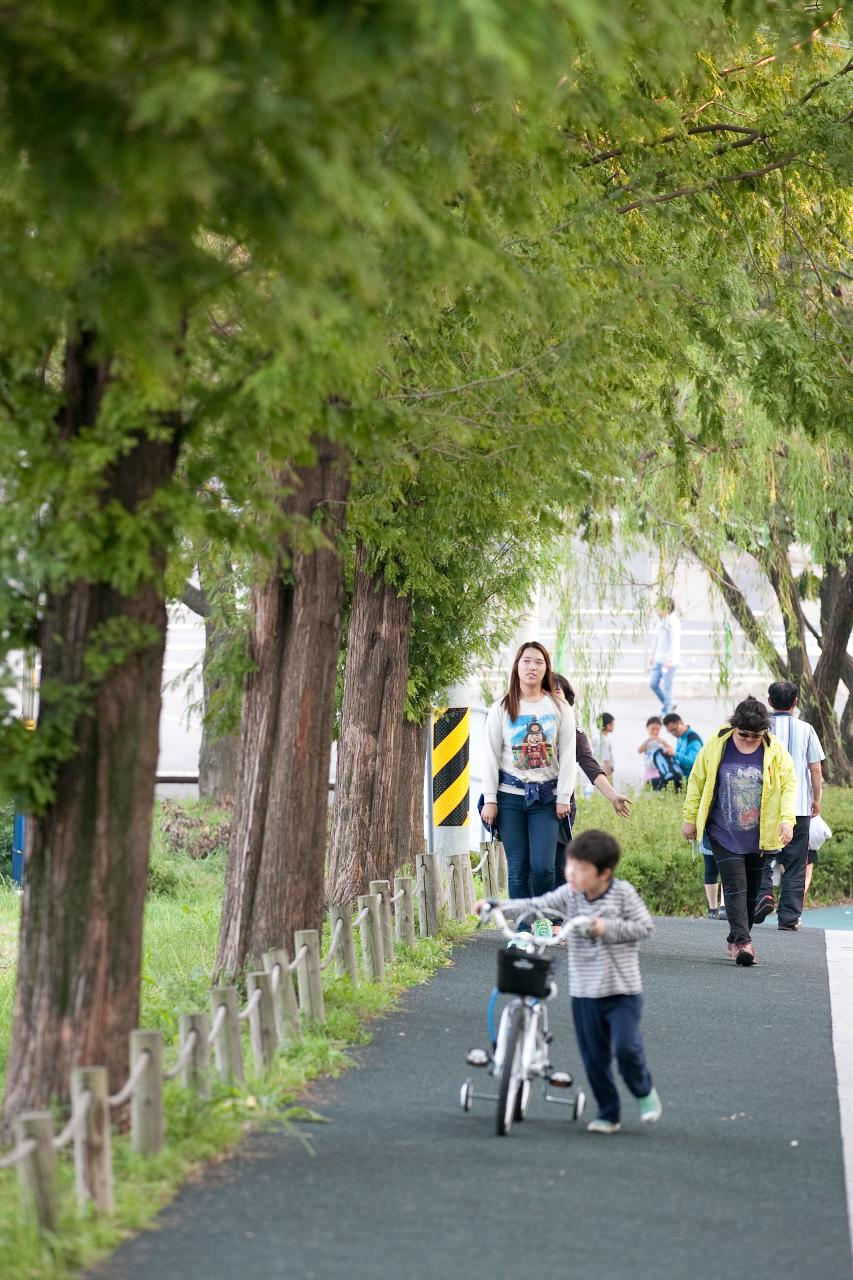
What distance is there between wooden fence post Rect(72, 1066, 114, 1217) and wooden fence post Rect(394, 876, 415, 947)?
20.6 feet

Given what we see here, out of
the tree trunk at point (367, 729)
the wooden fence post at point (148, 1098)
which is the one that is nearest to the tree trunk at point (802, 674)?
the tree trunk at point (367, 729)

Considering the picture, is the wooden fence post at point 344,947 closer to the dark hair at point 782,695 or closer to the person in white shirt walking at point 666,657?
the dark hair at point 782,695

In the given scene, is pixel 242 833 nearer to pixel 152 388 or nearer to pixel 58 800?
pixel 58 800

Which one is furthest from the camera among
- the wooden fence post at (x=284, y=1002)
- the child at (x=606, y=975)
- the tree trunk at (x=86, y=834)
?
the wooden fence post at (x=284, y=1002)

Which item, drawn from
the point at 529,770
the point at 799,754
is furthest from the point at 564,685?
the point at 799,754

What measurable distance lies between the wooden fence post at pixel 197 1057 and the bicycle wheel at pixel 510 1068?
1138 mm

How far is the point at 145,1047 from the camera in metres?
6.27

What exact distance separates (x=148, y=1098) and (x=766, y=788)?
6.15m

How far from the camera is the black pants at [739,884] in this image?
11.6m

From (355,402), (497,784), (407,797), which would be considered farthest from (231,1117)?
(407,797)

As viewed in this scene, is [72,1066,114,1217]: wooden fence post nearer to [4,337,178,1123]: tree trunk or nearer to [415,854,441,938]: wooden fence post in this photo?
[4,337,178,1123]: tree trunk

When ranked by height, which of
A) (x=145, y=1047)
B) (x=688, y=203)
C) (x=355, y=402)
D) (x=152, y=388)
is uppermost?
(x=688, y=203)

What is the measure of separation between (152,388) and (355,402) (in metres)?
2.12

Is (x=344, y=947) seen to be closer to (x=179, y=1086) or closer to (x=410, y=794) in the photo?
(x=179, y=1086)
